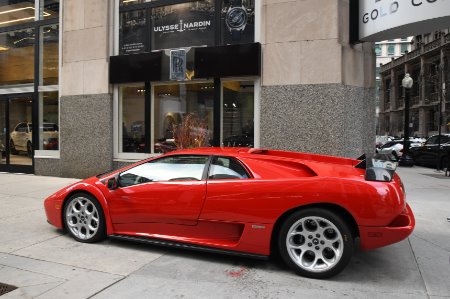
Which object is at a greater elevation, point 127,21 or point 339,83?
point 127,21

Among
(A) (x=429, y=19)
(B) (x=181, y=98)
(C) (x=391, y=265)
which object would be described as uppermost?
(A) (x=429, y=19)

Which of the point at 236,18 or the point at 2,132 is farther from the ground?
the point at 236,18

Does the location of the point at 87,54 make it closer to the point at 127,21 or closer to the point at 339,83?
the point at 127,21

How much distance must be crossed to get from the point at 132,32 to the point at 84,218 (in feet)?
24.1

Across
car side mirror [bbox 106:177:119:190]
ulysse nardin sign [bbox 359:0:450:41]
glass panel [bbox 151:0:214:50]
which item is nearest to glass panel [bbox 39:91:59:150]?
glass panel [bbox 151:0:214:50]

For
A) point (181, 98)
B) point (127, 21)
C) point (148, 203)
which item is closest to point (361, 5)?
point (181, 98)

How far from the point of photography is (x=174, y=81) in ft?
35.2

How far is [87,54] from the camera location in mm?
11570

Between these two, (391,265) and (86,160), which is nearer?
(391,265)

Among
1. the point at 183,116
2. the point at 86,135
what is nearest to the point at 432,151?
the point at 183,116

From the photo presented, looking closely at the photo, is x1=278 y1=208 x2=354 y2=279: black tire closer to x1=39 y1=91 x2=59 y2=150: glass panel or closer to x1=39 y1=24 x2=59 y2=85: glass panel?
x1=39 y1=91 x2=59 y2=150: glass panel

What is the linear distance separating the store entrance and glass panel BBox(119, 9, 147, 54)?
392cm

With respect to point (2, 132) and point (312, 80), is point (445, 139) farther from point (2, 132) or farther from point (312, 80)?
point (2, 132)

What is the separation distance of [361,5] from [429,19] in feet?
5.85
